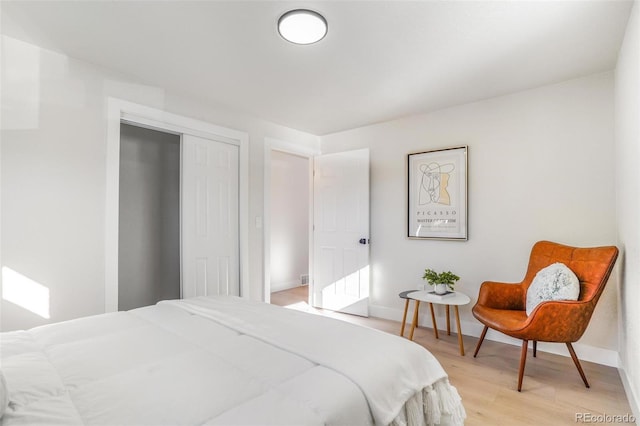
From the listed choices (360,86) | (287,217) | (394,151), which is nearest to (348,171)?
(394,151)

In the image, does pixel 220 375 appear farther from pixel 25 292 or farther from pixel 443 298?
pixel 443 298

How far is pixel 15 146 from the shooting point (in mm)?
2166

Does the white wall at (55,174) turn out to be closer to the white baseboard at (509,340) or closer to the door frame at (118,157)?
the door frame at (118,157)

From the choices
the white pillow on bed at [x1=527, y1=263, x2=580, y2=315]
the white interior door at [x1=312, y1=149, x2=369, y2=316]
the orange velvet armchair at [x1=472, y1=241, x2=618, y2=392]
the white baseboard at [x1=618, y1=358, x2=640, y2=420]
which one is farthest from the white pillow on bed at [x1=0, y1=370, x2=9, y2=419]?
the white interior door at [x1=312, y1=149, x2=369, y2=316]

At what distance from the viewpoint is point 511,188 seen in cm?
304

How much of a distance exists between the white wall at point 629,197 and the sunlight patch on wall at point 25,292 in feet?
12.1

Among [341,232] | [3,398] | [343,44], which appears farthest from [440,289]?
[3,398]

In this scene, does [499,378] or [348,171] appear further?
[348,171]

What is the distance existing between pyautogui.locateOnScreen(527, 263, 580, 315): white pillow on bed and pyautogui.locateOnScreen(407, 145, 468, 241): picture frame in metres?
0.88

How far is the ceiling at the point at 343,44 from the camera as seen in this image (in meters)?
1.84

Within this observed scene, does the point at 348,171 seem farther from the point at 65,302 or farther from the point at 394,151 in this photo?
the point at 65,302

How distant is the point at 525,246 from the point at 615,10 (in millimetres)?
1855

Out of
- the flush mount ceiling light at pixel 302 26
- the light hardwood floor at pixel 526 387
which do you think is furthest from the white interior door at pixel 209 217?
the light hardwood floor at pixel 526 387

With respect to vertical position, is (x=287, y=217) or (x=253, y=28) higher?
(x=253, y=28)
